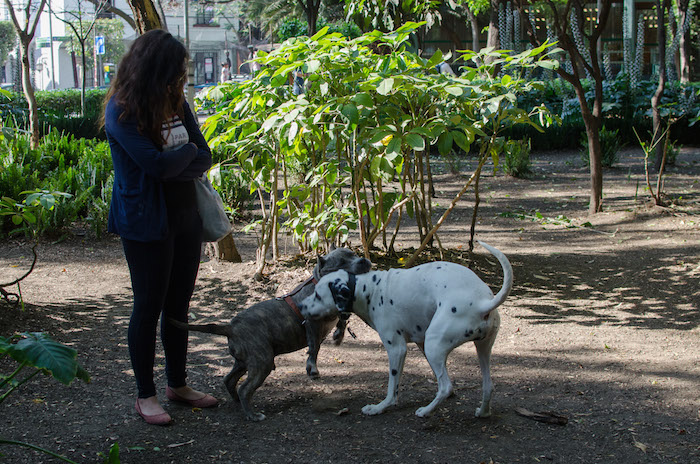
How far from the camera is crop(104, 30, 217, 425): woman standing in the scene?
2719 mm

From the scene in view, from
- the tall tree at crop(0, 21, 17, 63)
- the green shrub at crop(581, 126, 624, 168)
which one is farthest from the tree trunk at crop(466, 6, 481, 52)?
the tall tree at crop(0, 21, 17, 63)

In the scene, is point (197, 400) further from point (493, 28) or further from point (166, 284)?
point (493, 28)

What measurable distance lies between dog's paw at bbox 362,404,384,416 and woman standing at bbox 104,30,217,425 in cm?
88

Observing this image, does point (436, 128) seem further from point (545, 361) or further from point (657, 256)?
point (657, 256)

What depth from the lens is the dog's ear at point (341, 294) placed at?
2984 mm

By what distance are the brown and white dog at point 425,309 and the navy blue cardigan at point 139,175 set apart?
0.77m

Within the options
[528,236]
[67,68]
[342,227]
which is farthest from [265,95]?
[67,68]

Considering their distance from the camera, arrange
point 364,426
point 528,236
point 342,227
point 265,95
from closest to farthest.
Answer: point 364,426 → point 265,95 → point 342,227 → point 528,236

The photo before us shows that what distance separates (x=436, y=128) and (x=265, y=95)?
116 centimetres

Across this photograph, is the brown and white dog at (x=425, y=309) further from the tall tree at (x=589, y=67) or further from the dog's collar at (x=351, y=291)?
the tall tree at (x=589, y=67)

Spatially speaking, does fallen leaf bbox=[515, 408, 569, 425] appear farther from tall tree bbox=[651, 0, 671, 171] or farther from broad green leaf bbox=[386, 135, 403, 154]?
tall tree bbox=[651, 0, 671, 171]

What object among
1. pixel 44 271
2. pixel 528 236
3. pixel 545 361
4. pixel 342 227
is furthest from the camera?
pixel 528 236

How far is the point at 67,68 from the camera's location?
2174 inches

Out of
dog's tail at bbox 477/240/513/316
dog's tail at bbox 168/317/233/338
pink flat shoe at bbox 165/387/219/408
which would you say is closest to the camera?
dog's tail at bbox 477/240/513/316
